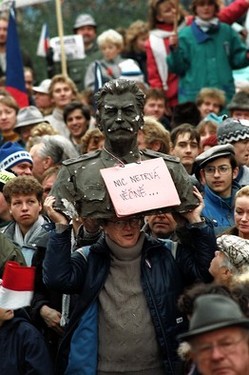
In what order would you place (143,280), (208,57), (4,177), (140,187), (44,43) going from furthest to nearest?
(44,43)
(208,57)
(4,177)
(143,280)
(140,187)

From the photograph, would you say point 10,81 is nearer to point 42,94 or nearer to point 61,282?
point 42,94

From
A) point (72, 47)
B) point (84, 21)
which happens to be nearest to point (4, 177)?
point (72, 47)

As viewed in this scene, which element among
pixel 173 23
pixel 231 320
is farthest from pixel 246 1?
pixel 231 320

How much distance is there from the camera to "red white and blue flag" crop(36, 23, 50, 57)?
18.3 m

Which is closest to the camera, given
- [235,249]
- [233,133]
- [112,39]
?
[235,249]

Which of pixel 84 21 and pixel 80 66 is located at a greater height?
pixel 84 21

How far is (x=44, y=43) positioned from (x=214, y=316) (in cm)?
1211

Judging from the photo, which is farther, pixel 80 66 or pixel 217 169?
pixel 80 66

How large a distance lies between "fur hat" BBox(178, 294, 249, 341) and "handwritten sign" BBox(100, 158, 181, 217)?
1.71 metres

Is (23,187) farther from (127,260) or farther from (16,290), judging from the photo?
(127,260)

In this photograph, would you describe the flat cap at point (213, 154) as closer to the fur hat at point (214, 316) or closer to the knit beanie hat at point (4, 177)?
the knit beanie hat at point (4, 177)

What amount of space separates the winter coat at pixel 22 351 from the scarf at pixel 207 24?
6875 millimetres

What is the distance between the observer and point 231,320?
6.56 m

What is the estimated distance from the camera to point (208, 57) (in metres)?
15.4
